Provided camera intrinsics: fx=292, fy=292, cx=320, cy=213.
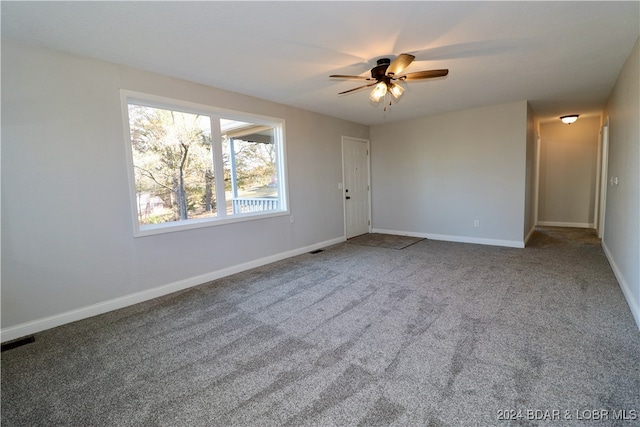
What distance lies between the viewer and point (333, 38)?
2.47 meters

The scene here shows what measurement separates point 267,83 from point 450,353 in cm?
332

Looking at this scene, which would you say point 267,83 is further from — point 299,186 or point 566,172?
point 566,172

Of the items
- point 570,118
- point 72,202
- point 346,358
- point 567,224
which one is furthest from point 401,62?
point 567,224

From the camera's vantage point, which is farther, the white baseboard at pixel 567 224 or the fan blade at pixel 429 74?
the white baseboard at pixel 567 224

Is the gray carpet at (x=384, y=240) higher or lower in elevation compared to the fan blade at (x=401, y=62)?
lower

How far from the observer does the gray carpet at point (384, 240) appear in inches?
206

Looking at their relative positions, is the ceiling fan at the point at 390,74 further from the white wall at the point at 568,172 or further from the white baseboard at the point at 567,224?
the white baseboard at the point at 567,224

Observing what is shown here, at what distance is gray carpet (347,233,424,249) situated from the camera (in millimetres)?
5229

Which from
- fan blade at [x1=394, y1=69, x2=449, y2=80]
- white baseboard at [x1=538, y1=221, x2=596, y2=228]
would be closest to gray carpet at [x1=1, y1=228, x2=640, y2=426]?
fan blade at [x1=394, y1=69, x2=449, y2=80]

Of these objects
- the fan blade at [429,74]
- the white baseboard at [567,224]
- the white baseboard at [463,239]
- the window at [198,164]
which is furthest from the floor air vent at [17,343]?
the white baseboard at [567,224]

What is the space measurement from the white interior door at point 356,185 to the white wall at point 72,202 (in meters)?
2.88

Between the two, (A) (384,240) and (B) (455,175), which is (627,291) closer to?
(B) (455,175)

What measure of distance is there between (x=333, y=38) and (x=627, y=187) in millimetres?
3189

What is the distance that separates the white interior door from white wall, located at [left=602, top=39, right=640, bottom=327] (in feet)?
12.5
